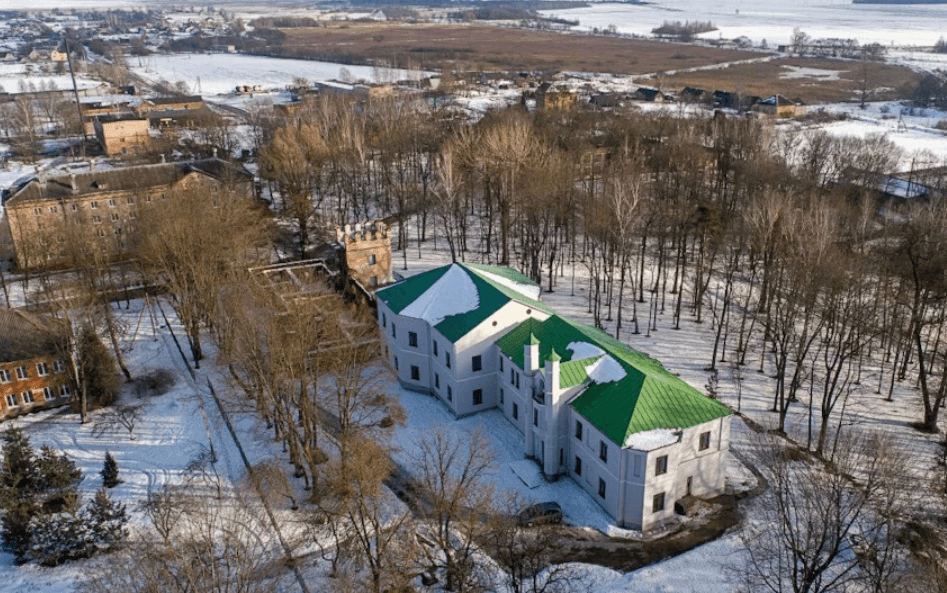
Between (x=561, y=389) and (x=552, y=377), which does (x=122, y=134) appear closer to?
(x=552, y=377)

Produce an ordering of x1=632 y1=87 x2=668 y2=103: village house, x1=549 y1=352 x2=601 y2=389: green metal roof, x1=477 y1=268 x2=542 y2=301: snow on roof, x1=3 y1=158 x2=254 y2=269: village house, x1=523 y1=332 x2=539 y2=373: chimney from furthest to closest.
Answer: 1. x1=632 y1=87 x2=668 y2=103: village house
2. x1=3 y1=158 x2=254 y2=269: village house
3. x1=477 y1=268 x2=542 y2=301: snow on roof
4. x1=523 y1=332 x2=539 y2=373: chimney
5. x1=549 y1=352 x2=601 y2=389: green metal roof

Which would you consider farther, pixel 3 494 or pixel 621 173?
pixel 621 173

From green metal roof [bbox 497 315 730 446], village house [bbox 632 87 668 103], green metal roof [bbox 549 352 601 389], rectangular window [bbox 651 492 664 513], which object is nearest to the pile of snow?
green metal roof [bbox 497 315 730 446]

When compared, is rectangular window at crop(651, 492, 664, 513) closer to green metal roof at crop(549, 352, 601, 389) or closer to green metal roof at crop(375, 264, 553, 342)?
green metal roof at crop(549, 352, 601, 389)

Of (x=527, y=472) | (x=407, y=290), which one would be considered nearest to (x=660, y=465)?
(x=527, y=472)

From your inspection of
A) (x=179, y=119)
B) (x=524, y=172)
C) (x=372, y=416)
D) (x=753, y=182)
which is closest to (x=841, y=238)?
(x=753, y=182)

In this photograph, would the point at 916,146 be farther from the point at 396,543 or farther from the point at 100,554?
the point at 100,554
